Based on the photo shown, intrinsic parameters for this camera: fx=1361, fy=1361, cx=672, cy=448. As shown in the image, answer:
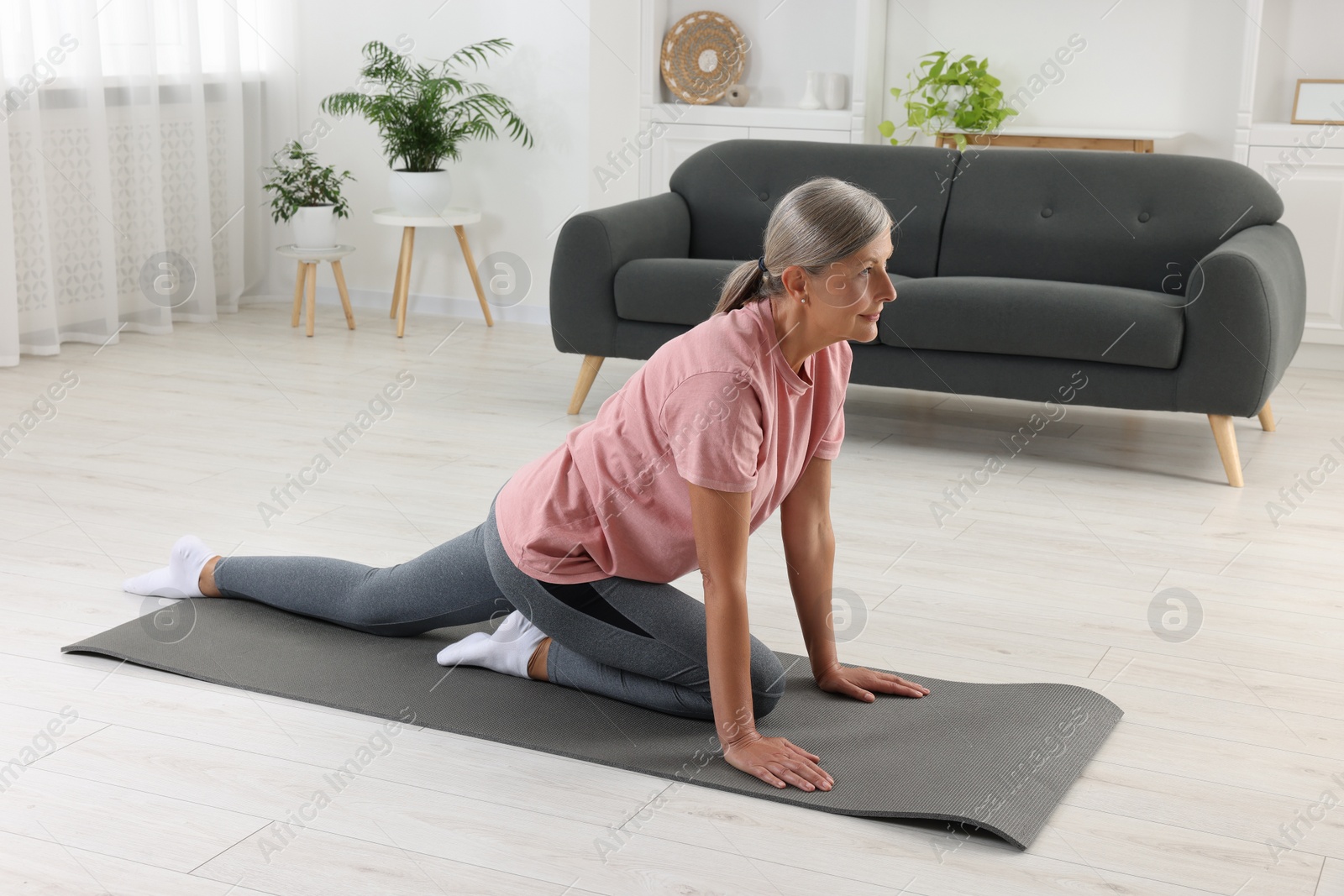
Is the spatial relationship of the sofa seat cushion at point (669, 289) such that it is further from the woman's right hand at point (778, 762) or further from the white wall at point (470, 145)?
the woman's right hand at point (778, 762)

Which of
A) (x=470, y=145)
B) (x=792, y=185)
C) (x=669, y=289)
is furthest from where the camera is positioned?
(x=470, y=145)

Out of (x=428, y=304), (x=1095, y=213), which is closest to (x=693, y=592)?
(x=1095, y=213)

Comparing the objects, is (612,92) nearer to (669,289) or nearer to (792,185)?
(792,185)

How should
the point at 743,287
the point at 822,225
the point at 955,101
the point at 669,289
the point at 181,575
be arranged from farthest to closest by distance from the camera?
the point at 955,101 → the point at 669,289 → the point at 181,575 → the point at 743,287 → the point at 822,225

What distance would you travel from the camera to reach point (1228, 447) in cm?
335

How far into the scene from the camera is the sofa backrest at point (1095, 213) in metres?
3.74

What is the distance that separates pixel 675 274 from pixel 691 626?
199 cm

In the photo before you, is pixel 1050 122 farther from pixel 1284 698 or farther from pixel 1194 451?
pixel 1284 698

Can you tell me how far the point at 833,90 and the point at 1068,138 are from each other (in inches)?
37.0

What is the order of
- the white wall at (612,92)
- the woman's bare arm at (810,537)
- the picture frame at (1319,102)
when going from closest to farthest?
the woman's bare arm at (810,537) → the picture frame at (1319,102) → the white wall at (612,92)

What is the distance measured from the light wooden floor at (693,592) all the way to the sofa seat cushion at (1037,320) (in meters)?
0.31

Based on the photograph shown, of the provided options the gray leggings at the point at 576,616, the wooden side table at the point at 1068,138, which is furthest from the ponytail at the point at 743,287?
the wooden side table at the point at 1068,138

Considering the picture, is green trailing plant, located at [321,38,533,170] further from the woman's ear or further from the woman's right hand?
the woman's right hand

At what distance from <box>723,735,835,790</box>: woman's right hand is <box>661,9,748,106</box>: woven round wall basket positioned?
13.7ft
